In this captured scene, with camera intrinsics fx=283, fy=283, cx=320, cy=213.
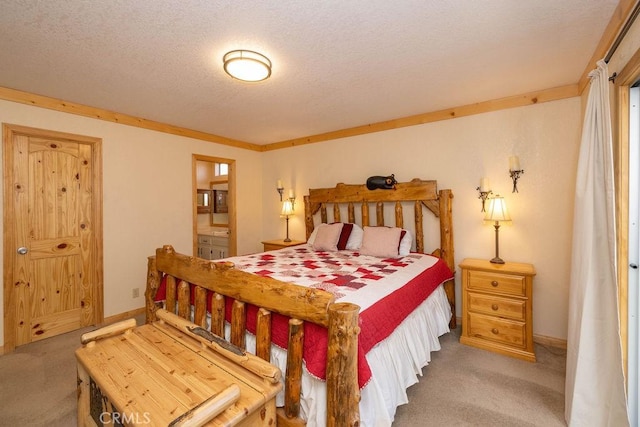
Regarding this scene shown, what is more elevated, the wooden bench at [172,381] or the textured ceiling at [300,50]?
the textured ceiling at [300,50]

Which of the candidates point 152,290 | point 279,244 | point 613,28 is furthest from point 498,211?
point 152,290

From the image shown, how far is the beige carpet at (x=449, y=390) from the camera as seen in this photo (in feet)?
5.84

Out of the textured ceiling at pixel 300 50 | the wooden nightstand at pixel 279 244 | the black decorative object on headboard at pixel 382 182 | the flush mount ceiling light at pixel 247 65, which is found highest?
the textured ceiling at pixel 300 50

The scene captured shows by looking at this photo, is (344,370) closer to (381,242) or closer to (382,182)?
(381,242)

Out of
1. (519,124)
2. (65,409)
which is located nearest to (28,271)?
(65,409)

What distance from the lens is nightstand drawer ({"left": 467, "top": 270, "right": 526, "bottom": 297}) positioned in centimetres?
245

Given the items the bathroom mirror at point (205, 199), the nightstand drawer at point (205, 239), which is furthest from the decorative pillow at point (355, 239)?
the bathroom mirror at point (205, 199)

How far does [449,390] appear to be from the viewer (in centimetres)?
204

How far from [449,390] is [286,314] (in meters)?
1.44

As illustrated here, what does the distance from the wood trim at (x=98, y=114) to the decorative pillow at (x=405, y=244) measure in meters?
3.04

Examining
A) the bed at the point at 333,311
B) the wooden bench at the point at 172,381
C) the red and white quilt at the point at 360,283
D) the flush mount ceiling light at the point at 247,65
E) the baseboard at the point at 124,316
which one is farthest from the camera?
the baseboard at the point at 124,316

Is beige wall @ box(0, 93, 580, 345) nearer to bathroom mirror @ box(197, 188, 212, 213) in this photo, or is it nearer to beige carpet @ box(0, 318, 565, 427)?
beige carpet @ box(0, 318, 565, 427)

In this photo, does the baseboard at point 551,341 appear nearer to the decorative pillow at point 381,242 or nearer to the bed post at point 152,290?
the decorative pillow at point 381,242

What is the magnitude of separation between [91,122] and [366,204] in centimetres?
329
